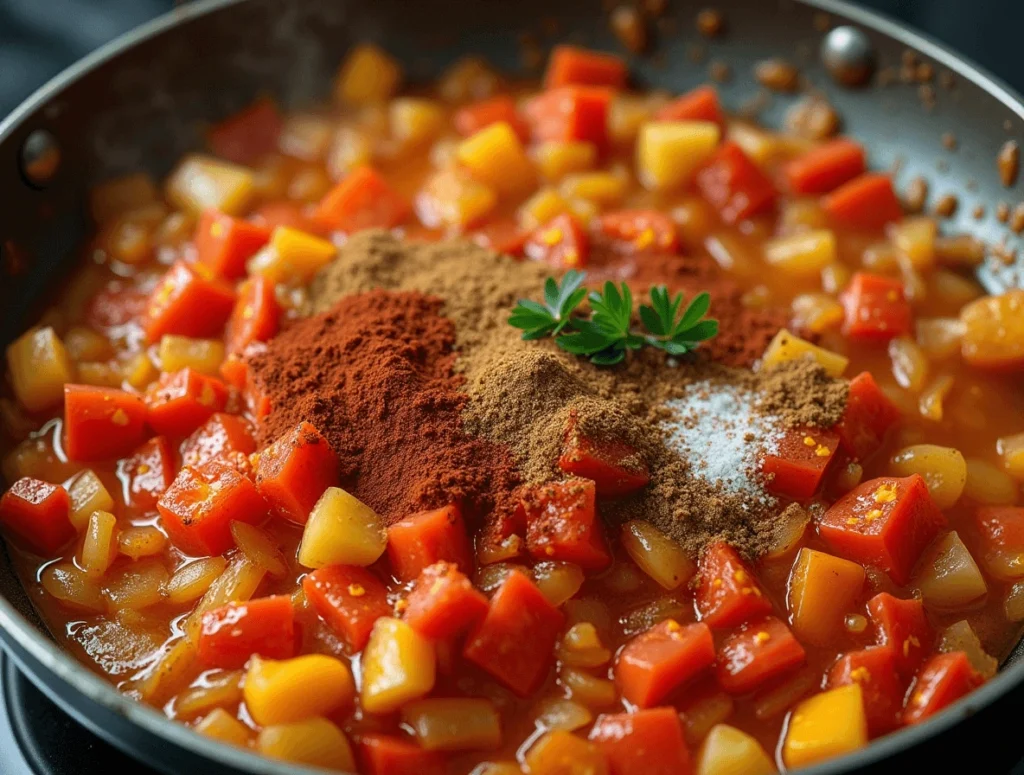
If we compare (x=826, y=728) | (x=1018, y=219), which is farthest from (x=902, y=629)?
(x=1018, y=219)

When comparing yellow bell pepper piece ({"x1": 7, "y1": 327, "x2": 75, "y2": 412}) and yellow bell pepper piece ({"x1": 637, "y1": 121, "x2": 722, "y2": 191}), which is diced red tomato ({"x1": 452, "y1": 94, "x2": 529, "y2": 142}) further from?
yellow bell pepper piece ({"x1": 7, "y1": 327, "x2": 75, "y2": 412})

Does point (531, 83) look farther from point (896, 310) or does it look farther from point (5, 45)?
point (5, 45)

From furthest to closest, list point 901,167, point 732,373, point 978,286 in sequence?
1. point 901,167
2. point 978,286
3. point 732,373

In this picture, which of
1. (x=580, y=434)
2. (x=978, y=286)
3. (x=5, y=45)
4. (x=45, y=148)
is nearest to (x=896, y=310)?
(x=978, y=286)

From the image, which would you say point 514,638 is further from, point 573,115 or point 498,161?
point 573,115

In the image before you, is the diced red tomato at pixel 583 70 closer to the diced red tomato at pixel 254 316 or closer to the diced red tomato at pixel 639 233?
the diced red tomato at pixel 639 233
